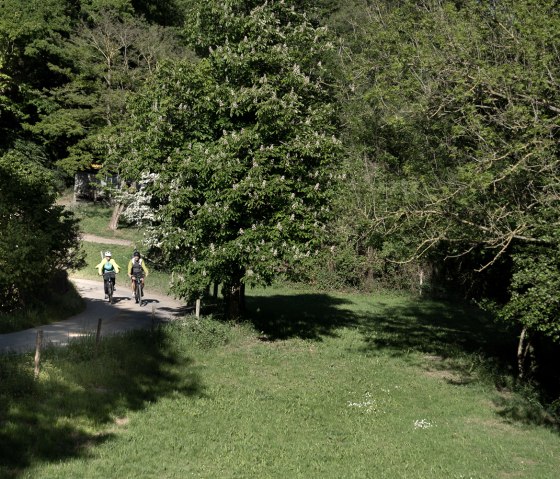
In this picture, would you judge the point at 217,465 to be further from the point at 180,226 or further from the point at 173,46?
the point at 173,46

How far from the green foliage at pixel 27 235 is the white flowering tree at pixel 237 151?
8.33 ft

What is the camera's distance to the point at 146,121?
19.2 m

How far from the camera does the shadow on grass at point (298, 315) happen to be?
2122 centimetres

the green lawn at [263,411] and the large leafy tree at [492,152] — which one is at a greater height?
the large leafy tree at [492,152]

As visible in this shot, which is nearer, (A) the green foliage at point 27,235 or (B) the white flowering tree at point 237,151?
(A) the green foliage at point 27,235

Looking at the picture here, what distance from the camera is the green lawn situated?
10609 millimetres

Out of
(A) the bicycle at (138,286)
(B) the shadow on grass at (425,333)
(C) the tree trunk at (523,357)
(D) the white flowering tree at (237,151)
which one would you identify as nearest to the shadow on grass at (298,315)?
(B) the shadow on grass at (425,333)

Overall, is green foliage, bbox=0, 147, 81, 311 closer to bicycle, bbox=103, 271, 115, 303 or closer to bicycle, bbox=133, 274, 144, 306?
bicycle, bbox=103, 271, 115, 303

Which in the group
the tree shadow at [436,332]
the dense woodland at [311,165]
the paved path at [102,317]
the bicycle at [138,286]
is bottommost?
the tree shadow at [436,332]

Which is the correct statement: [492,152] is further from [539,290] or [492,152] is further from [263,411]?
[263,411]

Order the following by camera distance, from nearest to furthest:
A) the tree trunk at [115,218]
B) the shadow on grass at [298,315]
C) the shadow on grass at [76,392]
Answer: the shadow on grass at [76,392]
the shadow on grass at [298,315]
the tree trunk at [115,218]

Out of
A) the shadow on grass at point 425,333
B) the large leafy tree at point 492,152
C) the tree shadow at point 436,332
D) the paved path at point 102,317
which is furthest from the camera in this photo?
the tree shadow at point 436,332

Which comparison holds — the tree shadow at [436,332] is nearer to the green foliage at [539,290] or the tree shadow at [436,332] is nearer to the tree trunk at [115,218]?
the green foliage at [539,290]

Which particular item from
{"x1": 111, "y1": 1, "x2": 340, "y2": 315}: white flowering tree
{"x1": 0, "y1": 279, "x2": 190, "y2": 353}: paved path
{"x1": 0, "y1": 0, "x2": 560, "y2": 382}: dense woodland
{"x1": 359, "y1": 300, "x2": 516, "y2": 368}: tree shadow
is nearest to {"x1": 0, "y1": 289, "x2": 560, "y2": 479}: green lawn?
{"x1": 359, "y1": 300, "x2": 516, "y2": 368}: tree shadow
